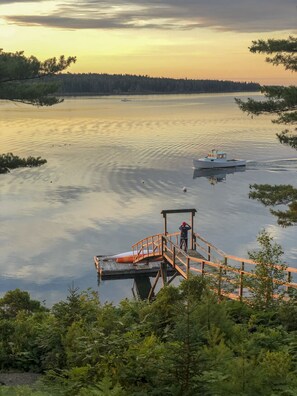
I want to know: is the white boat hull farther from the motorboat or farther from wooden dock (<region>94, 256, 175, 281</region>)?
wooden dock (<region>94, 256, 175, 281</region>)

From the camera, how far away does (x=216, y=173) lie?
269ft

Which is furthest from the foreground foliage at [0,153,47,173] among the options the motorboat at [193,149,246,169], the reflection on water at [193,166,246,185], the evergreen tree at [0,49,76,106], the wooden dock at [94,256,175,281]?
the motorboat at [193,149,246,169]

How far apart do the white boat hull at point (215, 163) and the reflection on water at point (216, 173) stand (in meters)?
0.57

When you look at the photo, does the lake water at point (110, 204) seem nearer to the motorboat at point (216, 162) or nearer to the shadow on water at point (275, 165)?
the shadow on water at point (275, 165)

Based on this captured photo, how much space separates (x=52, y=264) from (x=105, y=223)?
11.1 meters

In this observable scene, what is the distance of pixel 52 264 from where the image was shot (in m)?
41.6

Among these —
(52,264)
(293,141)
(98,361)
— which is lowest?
(52,264)

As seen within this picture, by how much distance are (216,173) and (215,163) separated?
2118mm

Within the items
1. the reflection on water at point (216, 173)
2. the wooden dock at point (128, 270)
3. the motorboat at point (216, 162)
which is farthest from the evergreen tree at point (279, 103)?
the motorboat at point (216, 162)

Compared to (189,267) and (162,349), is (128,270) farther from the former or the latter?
(162,349)

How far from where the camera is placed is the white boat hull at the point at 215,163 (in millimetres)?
81750

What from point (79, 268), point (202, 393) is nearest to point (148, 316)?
point (202, 393)

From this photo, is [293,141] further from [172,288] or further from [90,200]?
[90,200]

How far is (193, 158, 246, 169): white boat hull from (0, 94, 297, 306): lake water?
1842 mm
